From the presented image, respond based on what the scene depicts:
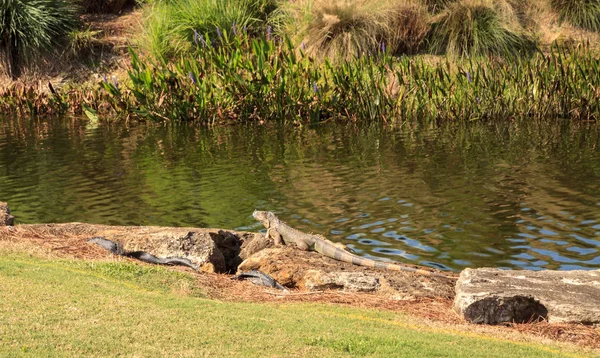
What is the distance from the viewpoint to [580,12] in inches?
984

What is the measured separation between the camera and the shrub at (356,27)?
2322 centimetres

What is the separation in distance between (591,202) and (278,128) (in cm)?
929

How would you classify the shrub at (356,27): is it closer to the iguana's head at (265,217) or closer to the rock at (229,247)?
the iguana's head at (265,217)

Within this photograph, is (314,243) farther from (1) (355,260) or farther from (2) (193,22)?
(2) (193,22)

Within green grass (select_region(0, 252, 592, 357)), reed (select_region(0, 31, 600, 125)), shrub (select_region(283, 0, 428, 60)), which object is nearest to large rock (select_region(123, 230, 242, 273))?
green grass (select_region(0, 252, 592, 357))

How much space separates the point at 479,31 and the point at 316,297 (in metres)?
16.5

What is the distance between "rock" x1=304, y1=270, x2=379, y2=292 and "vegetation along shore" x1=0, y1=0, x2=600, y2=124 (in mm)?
11442

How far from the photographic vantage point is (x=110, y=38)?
28.9 meters

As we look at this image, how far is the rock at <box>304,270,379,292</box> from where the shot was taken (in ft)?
28.8

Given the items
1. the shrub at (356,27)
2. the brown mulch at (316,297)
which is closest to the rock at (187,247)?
the brown mulch at (316,297)

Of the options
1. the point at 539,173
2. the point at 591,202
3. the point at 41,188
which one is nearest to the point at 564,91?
the point at 539,173

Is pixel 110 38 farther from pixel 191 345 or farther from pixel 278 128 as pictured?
pixel 191 345

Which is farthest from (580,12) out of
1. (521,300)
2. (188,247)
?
(521,300)

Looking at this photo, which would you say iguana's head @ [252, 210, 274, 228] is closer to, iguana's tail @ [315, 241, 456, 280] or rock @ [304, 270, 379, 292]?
iguana's tail @ [315, 241, 456, 280]
